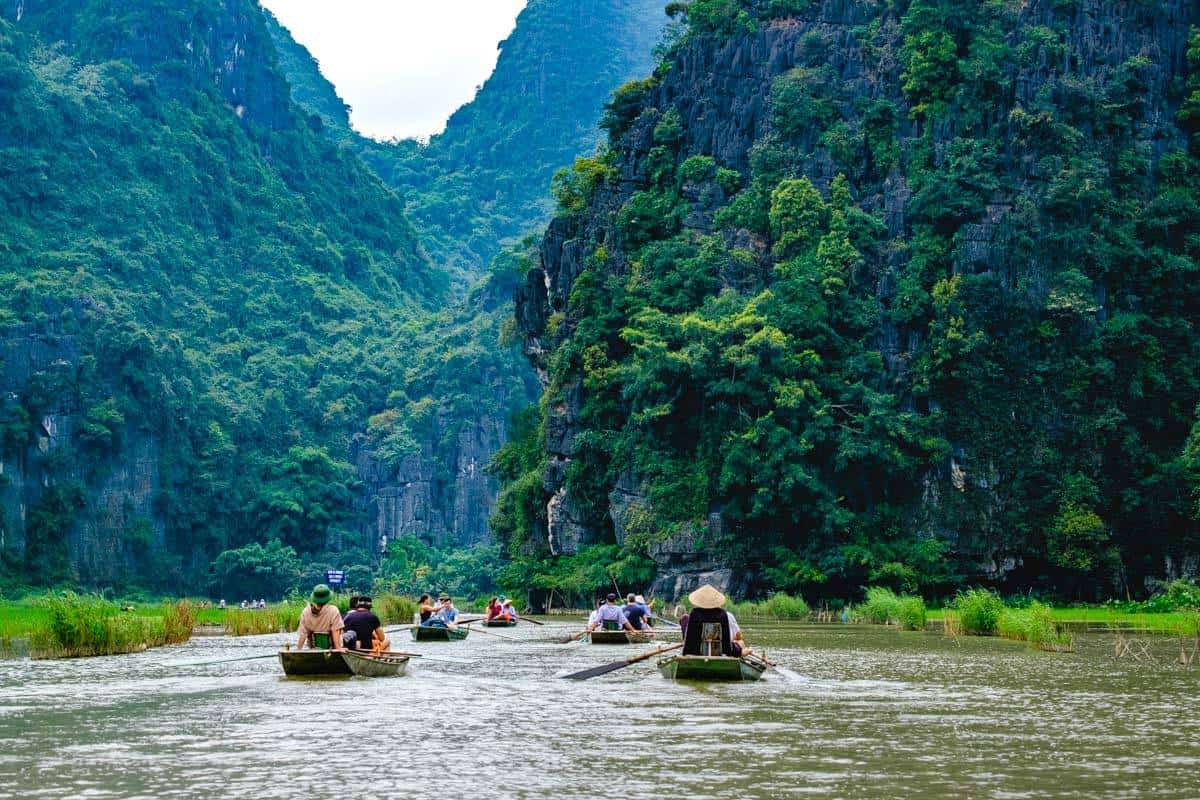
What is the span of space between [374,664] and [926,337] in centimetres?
3843

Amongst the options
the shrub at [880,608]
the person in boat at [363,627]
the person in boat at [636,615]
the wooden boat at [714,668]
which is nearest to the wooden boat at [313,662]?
the person in boat at [363,627]

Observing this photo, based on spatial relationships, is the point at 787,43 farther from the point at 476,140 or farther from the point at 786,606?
the point at 476,140

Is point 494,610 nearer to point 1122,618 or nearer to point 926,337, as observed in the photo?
point 1122,618

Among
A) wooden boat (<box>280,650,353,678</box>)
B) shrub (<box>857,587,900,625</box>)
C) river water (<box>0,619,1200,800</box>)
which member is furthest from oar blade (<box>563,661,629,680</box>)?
shrub (<box>857,587,900,625</box>)

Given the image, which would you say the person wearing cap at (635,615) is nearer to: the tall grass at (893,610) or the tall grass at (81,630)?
the tall grass at (81,630)

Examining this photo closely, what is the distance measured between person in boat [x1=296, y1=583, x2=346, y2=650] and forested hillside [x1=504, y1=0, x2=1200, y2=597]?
1309 inches

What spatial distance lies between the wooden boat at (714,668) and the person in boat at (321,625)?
4.45m

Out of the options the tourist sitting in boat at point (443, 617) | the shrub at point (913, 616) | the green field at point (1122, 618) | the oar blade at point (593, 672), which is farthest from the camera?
the shrub at point (913, 616)

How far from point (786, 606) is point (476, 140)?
139 m

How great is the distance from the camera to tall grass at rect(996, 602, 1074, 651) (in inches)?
1095

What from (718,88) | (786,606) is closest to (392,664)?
(786,606)

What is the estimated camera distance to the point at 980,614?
32.9 metres

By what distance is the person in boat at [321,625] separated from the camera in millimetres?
19781

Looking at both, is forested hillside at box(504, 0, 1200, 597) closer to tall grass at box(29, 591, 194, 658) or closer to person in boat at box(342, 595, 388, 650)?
tall grass at box(29, 591, 194, 658)
